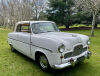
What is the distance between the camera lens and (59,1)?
69.1ft

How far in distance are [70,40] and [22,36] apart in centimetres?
225

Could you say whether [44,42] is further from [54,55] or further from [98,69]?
[98,69]

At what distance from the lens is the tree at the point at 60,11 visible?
2128cm

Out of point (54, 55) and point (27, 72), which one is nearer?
point (54, 55)

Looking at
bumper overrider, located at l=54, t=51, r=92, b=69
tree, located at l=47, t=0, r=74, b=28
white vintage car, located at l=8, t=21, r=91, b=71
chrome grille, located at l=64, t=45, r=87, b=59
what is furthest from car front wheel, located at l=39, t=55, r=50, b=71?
tree, located at l=47, t=0, r=74, b=28

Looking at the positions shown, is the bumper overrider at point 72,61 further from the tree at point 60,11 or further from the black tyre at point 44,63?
the tree at point 60,11

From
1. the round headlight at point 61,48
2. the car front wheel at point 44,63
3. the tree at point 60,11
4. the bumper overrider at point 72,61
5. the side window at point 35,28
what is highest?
the tree at point 60,11

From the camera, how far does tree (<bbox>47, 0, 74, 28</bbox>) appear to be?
21.3 meters

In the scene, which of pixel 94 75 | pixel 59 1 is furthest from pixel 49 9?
pixel 94 75

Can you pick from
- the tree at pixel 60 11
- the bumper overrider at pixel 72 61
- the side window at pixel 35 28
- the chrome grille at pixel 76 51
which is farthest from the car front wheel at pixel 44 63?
the tree at pixel 60 11

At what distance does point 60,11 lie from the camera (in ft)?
72.6

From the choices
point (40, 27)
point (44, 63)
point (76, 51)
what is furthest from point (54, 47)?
point (40, 27)

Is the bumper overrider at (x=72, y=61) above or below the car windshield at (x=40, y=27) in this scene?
below

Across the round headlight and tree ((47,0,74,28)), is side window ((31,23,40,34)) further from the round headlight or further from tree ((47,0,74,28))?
tree ((47,0,74,28))
